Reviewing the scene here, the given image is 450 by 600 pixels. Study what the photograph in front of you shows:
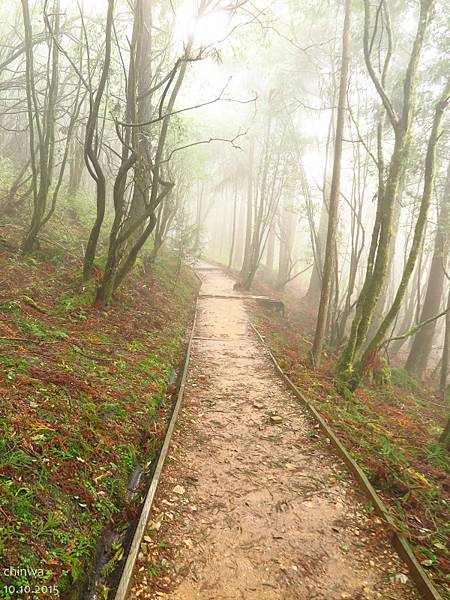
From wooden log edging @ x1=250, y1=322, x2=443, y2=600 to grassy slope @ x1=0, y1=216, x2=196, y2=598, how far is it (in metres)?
2.34

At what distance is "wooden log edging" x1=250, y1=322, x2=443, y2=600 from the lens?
115 inches

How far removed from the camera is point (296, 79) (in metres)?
17.2

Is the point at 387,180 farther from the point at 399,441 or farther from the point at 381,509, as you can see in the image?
the point at 381,509

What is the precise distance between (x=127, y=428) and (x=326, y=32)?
1782 cm

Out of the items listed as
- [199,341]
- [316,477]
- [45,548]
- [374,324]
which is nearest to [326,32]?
[374,324]

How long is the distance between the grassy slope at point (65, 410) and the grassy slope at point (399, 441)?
2.69 m

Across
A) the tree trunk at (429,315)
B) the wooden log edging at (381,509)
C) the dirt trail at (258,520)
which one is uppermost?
the tree trunk at (429,315)

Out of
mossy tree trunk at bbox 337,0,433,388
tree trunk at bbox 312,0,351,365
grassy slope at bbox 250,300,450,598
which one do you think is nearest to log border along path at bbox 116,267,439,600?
grassy slope at bbox 250,300,450,598

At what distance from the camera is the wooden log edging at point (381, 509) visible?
2928 millimetres

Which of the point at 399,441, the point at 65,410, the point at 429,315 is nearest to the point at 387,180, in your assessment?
the point at 399,441
